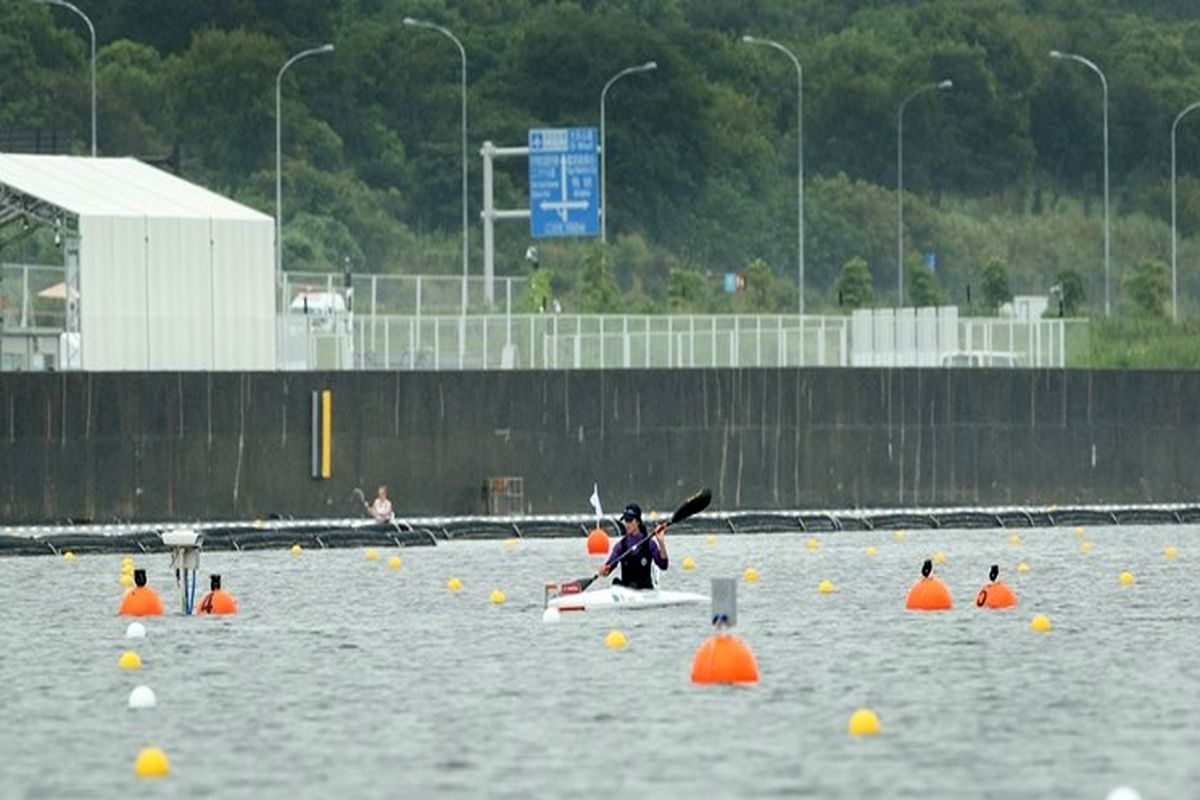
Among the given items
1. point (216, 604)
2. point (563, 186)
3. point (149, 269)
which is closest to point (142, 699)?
point (216, 604)

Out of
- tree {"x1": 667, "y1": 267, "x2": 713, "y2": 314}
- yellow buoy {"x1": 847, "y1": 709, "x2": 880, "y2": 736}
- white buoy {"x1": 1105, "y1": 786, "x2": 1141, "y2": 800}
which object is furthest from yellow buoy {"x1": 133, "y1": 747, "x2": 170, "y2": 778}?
tree {"x1": 667, "y1": 267, "x2": 713, "y2": 314}

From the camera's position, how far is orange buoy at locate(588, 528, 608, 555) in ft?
176

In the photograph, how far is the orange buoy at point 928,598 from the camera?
40.6 meters

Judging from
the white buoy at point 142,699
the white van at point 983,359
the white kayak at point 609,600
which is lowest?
the white buoy at point 142,699

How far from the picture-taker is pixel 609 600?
3975 centimetres

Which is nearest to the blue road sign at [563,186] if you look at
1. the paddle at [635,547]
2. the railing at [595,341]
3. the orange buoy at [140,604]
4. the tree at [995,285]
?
the railing at [595,341]

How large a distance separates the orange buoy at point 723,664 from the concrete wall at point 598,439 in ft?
110

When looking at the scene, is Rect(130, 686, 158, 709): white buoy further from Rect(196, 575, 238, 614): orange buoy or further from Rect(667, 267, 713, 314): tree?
Rect(667, 267, 713, 314): tree

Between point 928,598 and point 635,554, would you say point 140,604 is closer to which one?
point 635,554

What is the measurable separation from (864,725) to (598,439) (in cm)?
4225

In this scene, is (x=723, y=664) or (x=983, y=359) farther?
(x=983, y=359)

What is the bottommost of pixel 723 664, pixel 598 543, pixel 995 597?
pixel 723 664

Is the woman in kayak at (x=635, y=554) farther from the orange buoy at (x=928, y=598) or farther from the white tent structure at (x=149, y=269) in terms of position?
the white tent structure at (x=149, y=269)

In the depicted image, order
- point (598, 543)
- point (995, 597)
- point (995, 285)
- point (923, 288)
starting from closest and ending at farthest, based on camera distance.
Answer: point (995, 597)
point (598, 543)
point (923, 288)
point (995, 285)
